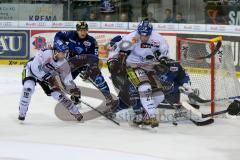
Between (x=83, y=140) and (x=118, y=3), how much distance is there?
5.88 meters

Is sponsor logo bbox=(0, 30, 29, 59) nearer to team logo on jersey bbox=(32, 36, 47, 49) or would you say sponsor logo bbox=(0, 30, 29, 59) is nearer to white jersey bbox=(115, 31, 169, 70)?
team logo on jersey bbox=(32, 36, 47, 49)

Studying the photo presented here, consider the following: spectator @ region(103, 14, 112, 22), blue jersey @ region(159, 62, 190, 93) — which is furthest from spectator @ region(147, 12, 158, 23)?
blue jersey @ region(159, 62, 190, 93)

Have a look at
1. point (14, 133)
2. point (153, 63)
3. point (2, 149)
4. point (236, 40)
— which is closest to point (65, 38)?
point (153, 63)

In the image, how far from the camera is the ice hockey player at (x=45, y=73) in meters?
5.84

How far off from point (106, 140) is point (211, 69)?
175 centimetres

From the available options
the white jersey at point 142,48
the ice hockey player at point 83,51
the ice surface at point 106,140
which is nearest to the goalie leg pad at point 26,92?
the ice surface at point 106,140

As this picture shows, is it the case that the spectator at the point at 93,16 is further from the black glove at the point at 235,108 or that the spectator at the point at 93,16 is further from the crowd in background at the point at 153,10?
the black glove at the point at 235,108

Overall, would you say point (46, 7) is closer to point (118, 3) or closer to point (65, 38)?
point (118, 3)

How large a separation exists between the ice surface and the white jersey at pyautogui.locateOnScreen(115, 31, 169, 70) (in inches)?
26.9

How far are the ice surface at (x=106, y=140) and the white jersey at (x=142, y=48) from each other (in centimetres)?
68

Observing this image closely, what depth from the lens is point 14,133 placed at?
552 centimetres

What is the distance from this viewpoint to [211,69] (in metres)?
6.50

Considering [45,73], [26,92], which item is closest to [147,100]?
[45,73]

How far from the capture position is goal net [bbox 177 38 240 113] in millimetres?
6516
